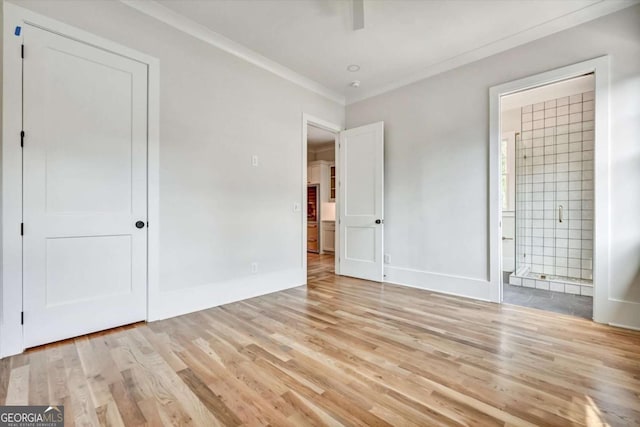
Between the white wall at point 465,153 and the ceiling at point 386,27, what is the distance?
0.59ft

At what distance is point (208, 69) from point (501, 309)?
412 centimetres

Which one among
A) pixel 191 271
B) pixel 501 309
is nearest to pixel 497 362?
pixel 501 309

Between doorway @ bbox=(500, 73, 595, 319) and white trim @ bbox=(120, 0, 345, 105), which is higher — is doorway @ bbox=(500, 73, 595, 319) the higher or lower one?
the lower one

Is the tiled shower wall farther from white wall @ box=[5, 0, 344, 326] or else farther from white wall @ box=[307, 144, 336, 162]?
white wall @ box=[307, 144, 336, 162]

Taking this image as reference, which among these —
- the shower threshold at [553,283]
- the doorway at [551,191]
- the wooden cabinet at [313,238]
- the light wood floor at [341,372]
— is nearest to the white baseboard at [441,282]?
the doorway at [551,191]

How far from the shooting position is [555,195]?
4.23m

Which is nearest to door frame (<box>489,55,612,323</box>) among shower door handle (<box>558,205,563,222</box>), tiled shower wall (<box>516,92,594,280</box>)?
tiled shower wall (<box>516,92,594,280</box>)

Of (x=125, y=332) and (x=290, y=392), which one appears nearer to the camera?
(x=290, y=392)

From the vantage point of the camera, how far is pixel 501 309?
2.97 metres

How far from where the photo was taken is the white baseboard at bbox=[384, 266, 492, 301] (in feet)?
10.8

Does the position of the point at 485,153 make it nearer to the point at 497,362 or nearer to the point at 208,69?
the point at 497,362

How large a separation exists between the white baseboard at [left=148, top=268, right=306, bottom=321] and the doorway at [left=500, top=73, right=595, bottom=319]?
2788 millimetres

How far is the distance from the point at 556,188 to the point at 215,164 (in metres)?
4.97

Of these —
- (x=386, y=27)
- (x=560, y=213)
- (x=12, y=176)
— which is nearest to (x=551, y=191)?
(x=560, y=213)
